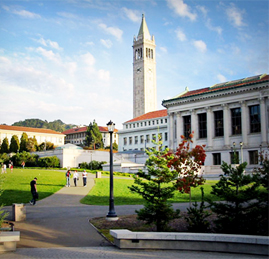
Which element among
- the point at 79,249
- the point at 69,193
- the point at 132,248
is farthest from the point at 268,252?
the point at 69,193

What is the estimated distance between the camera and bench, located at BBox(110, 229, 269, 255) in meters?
10.9

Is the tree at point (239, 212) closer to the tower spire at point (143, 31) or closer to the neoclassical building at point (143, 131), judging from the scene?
the neoclassical building at point (143, 131)

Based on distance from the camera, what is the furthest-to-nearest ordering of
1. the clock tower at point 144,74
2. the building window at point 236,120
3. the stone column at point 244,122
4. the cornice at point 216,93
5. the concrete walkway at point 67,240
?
1. the clock tower at point 144,74
2. the building window at point 236,120
3. the stone column at point 244,122
4. the cornice at point 216,93
5. the concrete walkway at point 67,240

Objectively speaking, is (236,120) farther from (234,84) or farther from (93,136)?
(93,136)

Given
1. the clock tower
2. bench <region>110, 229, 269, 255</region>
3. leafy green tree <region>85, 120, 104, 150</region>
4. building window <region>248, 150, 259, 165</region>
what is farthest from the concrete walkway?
the clock tower

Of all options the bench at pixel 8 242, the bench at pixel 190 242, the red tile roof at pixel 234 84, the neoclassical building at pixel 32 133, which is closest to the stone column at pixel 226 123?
the red tile roof at pixel 234 84

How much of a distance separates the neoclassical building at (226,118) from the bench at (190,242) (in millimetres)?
42373

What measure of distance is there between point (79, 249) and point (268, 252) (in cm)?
616

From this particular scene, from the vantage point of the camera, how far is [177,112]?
2736 inches

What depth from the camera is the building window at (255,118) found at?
5794cm

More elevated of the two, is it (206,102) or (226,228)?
(206,102)

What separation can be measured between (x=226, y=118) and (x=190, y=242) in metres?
52.9

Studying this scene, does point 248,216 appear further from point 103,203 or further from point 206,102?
point 206,102

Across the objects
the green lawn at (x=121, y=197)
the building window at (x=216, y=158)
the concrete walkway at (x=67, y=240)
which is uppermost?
the building window at (x=216, y=158)
